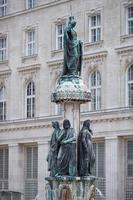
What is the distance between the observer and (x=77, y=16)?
48.6 metres

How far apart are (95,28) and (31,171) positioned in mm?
11769

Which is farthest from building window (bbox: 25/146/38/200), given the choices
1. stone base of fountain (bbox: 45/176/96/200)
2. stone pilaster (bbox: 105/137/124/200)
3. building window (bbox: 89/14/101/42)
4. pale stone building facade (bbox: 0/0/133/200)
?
stone base of fountain (bbox: 45/176/96/200)

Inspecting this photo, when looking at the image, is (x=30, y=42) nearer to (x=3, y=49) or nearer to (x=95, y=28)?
(x=3, y=49)

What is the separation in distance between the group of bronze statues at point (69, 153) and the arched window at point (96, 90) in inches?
1105

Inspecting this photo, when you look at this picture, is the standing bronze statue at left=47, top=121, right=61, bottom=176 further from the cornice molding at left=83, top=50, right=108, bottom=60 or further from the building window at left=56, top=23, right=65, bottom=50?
the building window at left=56, top=23, right=65, bottom=50

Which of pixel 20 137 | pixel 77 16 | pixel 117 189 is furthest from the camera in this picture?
pixel 20 137

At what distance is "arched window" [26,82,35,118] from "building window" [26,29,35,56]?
2.43 meters

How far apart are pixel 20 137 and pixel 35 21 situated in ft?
28.4

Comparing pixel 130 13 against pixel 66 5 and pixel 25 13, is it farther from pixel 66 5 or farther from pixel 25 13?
pixel 25 13

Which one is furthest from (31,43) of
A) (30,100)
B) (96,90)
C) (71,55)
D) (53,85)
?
(71,55)

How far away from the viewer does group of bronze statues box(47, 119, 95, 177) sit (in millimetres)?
17859

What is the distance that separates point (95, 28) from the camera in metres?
47.4

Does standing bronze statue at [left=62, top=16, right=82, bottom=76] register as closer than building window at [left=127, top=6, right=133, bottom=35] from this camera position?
Yes

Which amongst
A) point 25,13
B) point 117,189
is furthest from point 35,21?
point 117,189
